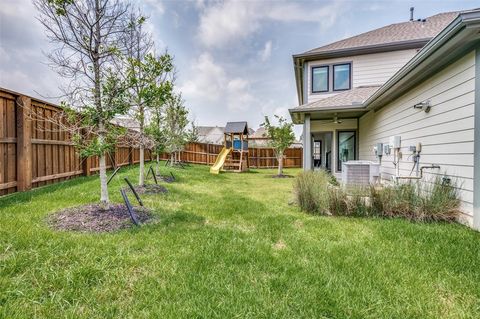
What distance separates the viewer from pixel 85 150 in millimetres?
3979

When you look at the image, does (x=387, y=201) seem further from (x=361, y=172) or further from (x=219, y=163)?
(x=219, y=163)

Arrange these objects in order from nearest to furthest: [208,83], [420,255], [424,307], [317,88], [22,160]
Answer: [424,307]
[420,255]
[22,160]
[317,88]
[208,83]

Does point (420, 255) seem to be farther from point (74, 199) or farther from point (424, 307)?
point (74, 199)

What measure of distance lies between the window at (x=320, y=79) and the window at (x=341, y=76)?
14.0 inches

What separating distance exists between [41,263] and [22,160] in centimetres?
421

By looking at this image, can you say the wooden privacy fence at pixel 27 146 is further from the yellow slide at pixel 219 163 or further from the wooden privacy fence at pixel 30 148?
the yellow slide at pixel 219 163

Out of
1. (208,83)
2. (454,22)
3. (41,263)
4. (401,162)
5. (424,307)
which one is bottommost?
(424,307)

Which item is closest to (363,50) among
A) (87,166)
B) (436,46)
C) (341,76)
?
(341,76)

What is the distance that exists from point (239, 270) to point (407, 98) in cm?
610

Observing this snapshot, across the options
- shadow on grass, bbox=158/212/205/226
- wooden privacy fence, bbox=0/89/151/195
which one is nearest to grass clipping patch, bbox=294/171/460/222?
shadow on grass, bbox=158/212/205/226

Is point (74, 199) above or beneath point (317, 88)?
beneath

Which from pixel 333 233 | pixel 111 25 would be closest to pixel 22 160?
pixel 111 25

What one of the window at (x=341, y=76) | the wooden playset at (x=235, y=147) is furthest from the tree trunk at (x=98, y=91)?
the wooden playset at (x=235, y=147)

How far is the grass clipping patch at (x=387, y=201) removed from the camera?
4.47 meters
